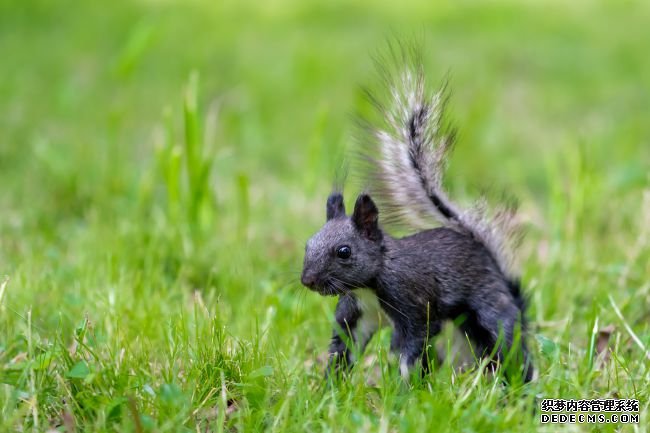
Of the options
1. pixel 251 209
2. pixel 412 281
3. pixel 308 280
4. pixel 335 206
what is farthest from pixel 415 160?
pixel 251 209

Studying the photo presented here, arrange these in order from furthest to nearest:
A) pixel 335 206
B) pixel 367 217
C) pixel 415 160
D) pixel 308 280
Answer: pixel 415 160 → pixel 335 206 → pixel 367 217 → pixel 308 280

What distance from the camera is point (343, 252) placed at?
287 centimetres

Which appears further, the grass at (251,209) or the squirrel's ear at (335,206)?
the squirrel's ear at (335,206)

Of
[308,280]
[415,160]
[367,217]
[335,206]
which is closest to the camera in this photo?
[308,280]

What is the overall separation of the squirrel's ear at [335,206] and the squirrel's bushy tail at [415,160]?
0.24 meters

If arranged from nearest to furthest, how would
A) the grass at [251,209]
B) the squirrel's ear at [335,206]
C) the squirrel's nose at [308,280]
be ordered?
1. the grass at [251,209]
2. the squirrel's nose at [308,280]
3. the squirrel's ear at [335,206]

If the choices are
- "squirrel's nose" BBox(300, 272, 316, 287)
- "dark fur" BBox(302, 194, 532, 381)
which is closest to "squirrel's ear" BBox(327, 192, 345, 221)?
"dark fur" BBox(302, 194, 532, 381)

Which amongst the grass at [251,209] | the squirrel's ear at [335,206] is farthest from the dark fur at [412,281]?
the grass at [251,209]

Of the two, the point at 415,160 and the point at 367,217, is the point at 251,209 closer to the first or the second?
the point at 415,160

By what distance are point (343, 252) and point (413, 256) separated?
0.30 meters

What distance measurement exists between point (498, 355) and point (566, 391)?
0.87ft

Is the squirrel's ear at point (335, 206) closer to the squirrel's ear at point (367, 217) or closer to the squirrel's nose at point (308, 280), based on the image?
the squirrel's ear at point (367, 217)

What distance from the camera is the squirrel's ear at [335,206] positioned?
3.07 meters

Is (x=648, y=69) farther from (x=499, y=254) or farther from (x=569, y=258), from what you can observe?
(x=499, y=254)
